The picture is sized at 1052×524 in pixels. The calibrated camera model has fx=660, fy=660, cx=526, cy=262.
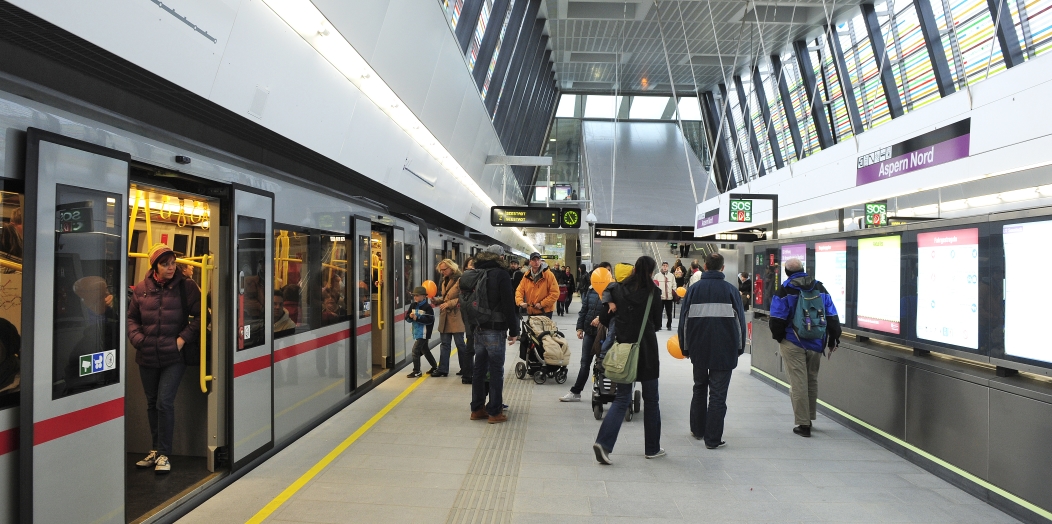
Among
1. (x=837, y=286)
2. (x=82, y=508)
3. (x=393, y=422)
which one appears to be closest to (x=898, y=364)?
(x=837, y=286)

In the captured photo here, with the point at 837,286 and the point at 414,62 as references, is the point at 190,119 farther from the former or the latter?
the point at 837,286

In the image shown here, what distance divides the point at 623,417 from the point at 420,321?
4.58 meters

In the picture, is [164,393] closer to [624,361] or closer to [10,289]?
[10,289]

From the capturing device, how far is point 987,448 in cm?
462

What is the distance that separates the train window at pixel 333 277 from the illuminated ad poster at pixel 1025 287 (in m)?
5.91

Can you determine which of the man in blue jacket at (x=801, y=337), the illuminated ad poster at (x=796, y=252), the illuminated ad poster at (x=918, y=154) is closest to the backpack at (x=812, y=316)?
the man in blue jacket at (x=801, y=337)

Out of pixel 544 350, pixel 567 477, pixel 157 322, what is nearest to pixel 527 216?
pixel 544 350

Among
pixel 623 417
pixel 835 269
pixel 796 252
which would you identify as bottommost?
pixel 623 417

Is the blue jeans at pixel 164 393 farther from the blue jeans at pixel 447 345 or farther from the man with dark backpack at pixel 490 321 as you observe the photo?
the blue jeans at pixel 447 345

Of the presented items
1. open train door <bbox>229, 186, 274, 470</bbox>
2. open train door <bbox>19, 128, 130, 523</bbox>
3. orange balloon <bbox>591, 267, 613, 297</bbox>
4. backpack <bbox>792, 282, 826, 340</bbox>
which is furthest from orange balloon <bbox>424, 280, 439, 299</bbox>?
open train door <bbox>19, 128, 130, 523</bbox>

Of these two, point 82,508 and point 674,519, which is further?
point 674,519

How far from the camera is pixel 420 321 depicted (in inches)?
371

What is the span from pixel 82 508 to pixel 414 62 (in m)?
6.74

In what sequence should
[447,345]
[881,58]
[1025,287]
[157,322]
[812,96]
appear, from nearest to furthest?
[1025,287]
[157,322]
[447,345]
[881,58]
[812,96]
